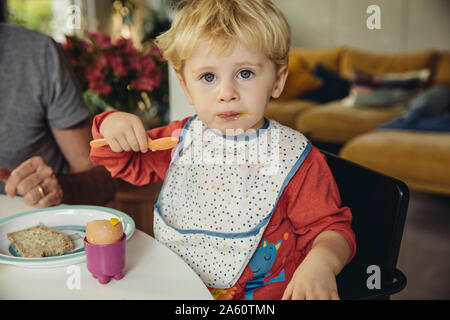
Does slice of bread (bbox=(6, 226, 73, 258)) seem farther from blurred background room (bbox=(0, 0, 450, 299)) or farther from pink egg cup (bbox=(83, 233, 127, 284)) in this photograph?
blurred background room (bbox=(0, 0, 450, 299))

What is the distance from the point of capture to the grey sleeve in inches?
49.9

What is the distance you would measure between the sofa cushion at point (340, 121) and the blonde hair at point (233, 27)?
277 cm

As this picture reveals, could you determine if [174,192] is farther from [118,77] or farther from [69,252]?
[118,77]

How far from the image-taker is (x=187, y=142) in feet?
3.09

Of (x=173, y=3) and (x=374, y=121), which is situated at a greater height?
(x=173, y=3)

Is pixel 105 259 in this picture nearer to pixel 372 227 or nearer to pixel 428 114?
Result: pixel 372 227

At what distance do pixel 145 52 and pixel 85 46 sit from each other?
0.67 ft

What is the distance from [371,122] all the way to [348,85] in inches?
34.7

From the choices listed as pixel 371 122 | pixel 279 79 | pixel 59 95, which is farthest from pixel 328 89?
pixel 279 79

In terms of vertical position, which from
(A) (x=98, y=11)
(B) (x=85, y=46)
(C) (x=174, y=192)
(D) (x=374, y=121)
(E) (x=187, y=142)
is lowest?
(D) (x=374, y=121)

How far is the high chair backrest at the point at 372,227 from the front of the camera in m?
0.81

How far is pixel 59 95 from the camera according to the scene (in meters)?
1.27

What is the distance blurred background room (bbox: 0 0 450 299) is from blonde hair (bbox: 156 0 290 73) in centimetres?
17
